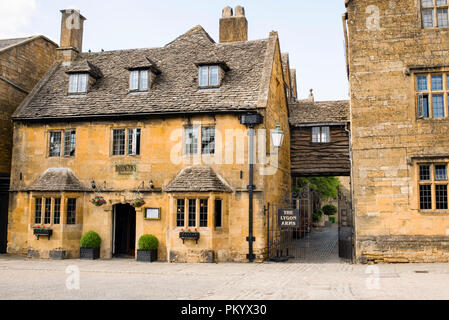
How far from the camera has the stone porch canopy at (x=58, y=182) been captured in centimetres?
1902

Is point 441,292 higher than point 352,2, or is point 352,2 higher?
point 352,2

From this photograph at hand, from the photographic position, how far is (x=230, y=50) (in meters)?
21.8

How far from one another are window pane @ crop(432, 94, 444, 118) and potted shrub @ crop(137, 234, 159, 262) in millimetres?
12133

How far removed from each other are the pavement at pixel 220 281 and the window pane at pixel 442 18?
8840 mm

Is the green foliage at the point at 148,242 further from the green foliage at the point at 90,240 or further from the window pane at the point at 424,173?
the window pane at the point at 424,173

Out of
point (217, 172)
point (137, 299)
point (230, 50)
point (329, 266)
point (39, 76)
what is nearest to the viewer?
point (137, 299)

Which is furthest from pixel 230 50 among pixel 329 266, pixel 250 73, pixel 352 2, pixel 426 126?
pixel 329 266

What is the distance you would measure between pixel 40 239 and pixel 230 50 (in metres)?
12.7

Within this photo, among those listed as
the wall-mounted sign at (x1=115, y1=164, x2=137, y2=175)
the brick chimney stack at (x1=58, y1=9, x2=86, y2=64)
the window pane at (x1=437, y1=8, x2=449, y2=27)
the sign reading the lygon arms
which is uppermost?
the brick chimney stack at (x1=58, y1=9, x2=86, y2=64)

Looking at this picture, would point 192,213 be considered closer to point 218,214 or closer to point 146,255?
point 218,214

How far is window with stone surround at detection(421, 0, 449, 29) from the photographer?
53.0 feet

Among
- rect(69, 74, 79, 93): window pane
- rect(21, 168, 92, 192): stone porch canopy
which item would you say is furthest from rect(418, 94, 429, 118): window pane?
rect(69, 74, 79, 93): window pane

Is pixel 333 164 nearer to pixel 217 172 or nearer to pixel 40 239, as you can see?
pixel 217 172

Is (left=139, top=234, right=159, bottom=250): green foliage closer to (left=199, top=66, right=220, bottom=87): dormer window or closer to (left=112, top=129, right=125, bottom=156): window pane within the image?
(left=112, top=129, right=125, bottom=156): window pane
